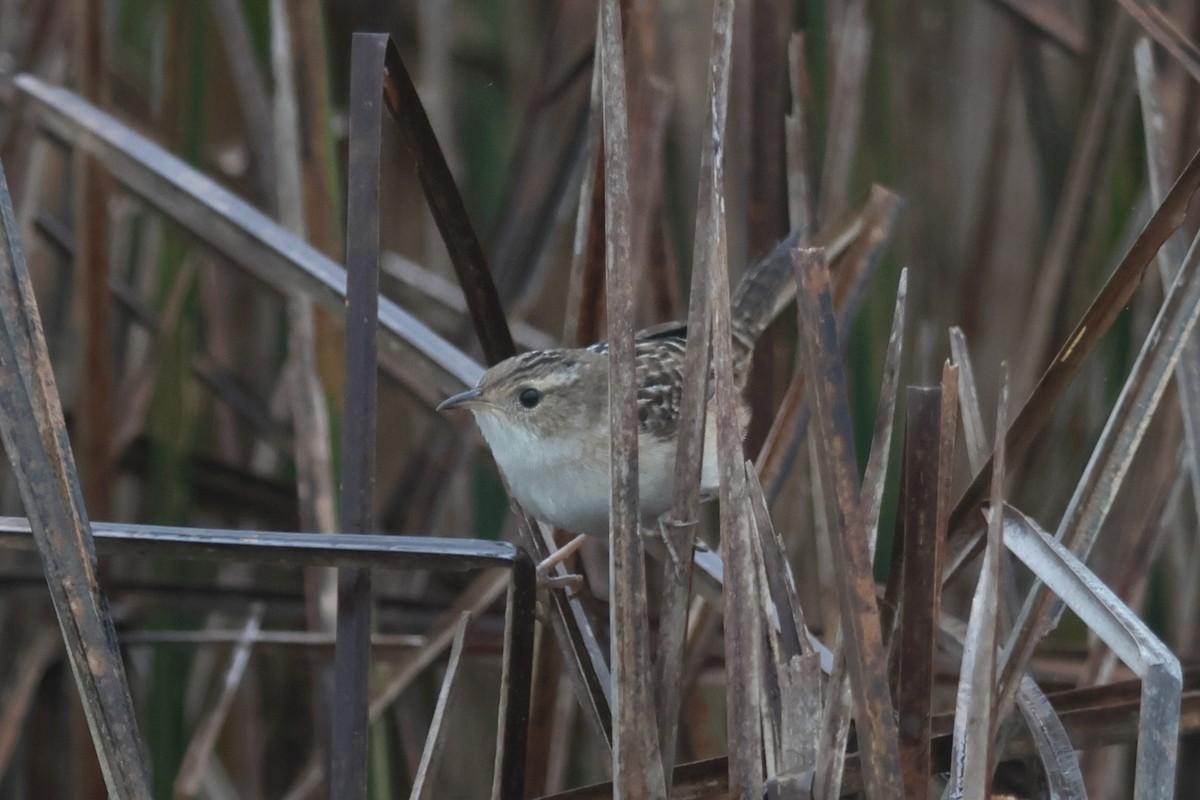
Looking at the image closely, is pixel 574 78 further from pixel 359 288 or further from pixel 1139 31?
pixel 359 288

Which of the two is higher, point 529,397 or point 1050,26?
point 1050,26

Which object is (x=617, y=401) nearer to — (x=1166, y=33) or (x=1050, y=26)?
(x=1166, y=33)

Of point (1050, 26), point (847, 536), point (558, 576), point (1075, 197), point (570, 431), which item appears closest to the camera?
point (847, 536)

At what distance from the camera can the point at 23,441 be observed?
135 centimetres

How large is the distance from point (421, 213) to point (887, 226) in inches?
66.8

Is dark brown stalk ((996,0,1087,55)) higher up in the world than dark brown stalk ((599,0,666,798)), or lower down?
higher up

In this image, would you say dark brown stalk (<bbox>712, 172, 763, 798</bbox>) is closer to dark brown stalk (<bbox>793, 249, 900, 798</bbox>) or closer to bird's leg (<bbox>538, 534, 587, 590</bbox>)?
dark brown stalk (<bbox>793, 249, 900, 798</bbox>)

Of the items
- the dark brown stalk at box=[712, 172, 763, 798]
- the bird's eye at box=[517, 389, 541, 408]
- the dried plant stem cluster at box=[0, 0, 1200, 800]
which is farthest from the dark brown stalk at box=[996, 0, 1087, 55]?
the dark brown stalk at box=[712, 172, 763, 798]

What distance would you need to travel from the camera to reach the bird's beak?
2.13 meters

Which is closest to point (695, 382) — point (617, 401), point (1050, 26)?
point (617, 401)

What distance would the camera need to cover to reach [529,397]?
2.23m

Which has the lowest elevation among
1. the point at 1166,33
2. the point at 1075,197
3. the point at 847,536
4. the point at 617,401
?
the point at 847,536

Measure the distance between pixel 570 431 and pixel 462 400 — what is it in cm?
19

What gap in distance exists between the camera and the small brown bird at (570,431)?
207cm
